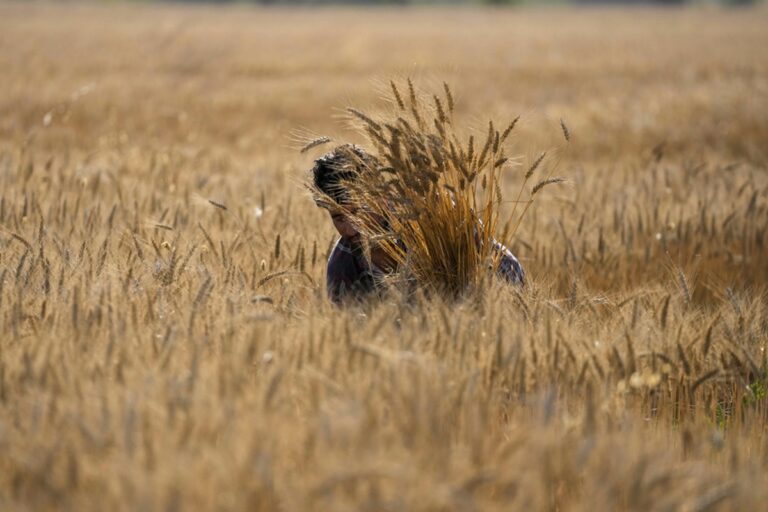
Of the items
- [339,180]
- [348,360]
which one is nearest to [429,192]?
[339,180]

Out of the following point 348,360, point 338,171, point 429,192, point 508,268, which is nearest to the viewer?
point 348,360

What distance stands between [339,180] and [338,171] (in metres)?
0.03

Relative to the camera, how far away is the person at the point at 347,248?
301cm

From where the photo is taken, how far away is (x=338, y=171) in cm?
304

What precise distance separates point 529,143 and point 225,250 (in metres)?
5.74

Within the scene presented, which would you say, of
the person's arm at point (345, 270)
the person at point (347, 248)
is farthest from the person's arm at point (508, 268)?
the person's arm at point (345, 270)

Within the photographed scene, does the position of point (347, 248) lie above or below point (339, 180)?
below

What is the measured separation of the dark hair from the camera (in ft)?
9.73

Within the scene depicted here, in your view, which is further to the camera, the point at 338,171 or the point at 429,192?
the point at 338,171

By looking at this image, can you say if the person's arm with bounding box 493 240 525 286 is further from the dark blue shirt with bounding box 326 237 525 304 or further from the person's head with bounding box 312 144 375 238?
the person's head with bounding box 312 144 375 238

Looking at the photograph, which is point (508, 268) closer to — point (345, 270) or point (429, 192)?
point (429, 192)

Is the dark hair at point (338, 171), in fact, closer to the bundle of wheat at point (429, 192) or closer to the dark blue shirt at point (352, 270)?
the bundle of wheat at point (429, 192)

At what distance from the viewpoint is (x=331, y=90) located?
1195 cm

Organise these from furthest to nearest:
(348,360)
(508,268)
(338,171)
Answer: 1. (508,268)
2. (338,171)
3. (348,360)
